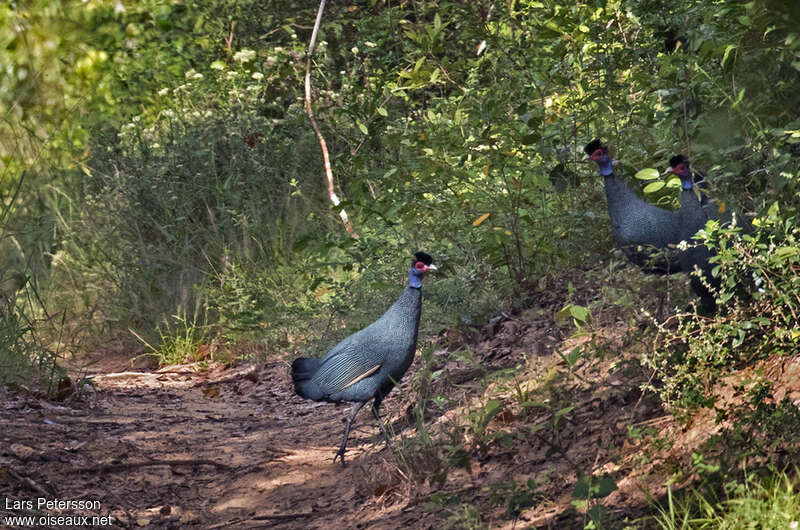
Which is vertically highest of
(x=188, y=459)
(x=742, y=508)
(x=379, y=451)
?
(x=742, y=508)

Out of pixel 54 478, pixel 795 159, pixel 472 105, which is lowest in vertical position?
pixel 54 478

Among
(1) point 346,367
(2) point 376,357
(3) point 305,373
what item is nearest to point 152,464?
(3) point 305,373

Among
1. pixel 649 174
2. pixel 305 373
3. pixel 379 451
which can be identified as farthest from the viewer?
pixel 305 373

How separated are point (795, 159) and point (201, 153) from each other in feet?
17.9

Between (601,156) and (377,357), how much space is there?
1.72 metres

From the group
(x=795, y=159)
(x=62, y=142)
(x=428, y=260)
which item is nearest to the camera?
(x=795, y=159)

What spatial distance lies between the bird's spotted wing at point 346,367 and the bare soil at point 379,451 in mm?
268

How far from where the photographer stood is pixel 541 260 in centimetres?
627

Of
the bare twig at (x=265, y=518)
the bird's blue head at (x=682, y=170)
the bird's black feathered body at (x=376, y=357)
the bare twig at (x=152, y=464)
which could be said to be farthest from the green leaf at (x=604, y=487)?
the bare twig at (x=152, y=464)

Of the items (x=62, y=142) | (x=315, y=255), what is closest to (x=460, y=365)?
(x=315, y=255)

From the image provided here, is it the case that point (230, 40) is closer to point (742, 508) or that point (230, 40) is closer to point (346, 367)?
point (346, 367)

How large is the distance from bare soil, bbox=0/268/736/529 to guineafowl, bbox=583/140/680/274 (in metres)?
0.35

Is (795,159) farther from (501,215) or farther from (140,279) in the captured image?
(140,279)

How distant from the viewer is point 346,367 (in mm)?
4996
